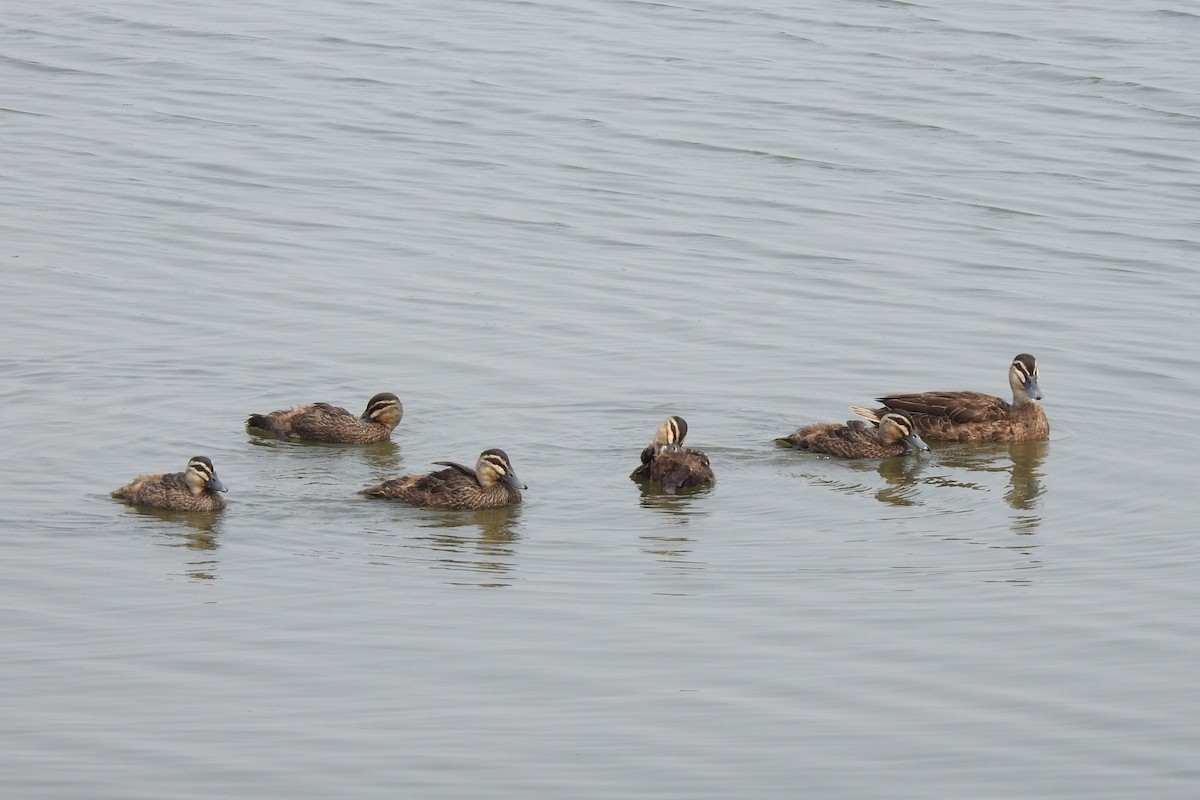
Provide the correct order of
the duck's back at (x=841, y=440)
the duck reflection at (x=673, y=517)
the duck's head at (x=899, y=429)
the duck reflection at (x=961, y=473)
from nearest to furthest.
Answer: the duck reflection at (x=673, y=517) → the duck reflection at (x=961, y=473) → the duck's back at (x=841, y=440) → the duck's head at (x=899, y=429)

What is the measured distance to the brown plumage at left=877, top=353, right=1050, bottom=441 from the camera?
1327cm

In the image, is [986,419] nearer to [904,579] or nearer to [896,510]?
[896,510]

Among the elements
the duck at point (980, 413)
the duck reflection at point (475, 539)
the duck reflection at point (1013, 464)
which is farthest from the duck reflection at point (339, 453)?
the duck reflection at point (1013, 464)

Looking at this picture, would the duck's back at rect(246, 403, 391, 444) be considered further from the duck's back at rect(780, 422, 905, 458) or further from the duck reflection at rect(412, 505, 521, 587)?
the duck's back at rect(780, 422, 905, 458)

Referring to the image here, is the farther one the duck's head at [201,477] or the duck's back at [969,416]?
the duck's back at [969,416]

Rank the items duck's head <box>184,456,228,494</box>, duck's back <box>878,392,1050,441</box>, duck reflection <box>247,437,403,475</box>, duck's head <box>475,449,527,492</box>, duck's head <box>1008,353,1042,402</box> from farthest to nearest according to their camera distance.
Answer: duck's head <box>1008,353,1042,402</box>
duck's back <box>878,392,1050,441</box>
duck reflection <box>247,437,403,475</box>
duck's head <box>475,449,527,492</box>
duck's head <box>184,456,228,494</box>

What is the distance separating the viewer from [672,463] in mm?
11719

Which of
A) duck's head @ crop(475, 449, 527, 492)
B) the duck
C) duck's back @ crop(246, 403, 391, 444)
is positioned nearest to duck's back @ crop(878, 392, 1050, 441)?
the duck

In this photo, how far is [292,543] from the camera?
412 inches

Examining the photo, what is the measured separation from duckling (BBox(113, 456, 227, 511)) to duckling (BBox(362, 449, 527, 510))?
3.22ft

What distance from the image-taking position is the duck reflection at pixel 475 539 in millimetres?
10188

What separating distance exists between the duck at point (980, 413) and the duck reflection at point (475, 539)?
123 inches

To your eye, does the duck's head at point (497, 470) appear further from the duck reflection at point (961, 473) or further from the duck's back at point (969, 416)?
the duck's back at point (969, 416)

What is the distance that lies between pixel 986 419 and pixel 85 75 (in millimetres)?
16704
